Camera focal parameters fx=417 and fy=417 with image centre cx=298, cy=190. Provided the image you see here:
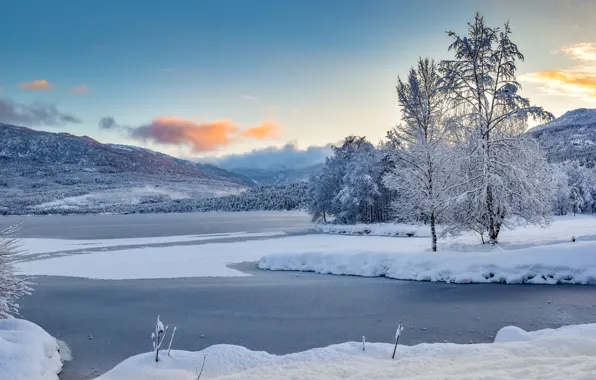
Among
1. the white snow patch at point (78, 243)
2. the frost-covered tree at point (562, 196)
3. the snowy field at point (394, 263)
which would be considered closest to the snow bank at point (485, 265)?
the snowy field at point (394, 263)

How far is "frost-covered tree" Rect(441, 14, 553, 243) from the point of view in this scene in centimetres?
2188

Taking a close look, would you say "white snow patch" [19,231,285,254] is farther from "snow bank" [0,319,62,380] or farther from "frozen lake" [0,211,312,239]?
"snow bank" [0,319,62,380]

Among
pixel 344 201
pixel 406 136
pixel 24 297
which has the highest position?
pixel 406 136

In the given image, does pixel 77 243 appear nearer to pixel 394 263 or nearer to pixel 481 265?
pixel 394 263

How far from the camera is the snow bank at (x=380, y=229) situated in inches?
1772

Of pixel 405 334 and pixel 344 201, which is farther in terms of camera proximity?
pixel 344 201

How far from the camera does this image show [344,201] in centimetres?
5444

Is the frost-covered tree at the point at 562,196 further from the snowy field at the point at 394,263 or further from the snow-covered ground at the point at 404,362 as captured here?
the snow-covered ground at the point at 404,362

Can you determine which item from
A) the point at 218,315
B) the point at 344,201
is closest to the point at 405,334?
the point at 218,315

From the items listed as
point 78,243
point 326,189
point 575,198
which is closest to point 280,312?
point 78,243

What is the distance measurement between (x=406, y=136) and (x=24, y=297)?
2080 centimetres

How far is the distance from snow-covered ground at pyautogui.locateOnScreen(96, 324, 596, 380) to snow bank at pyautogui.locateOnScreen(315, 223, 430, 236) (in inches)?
1436

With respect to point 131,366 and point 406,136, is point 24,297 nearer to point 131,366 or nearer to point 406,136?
point 131,366

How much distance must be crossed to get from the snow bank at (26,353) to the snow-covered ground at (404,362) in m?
1.36
